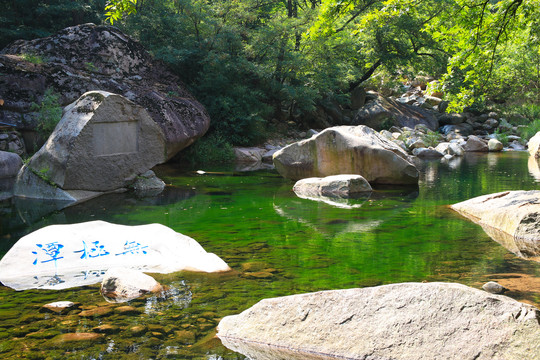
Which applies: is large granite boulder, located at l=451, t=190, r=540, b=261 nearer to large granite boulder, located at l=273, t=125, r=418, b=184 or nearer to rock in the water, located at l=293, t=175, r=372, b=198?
rock in the water, located at l=293, t=175, r=372, b=198

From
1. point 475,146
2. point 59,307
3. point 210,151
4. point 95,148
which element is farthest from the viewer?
point 475,146

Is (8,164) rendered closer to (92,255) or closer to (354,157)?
(92,255)

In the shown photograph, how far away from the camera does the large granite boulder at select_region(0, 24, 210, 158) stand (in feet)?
40.3

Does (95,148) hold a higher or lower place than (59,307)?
higher

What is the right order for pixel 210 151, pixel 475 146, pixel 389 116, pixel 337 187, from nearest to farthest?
pixel 337 187, pixel 210 151, pixel 475 146, pixel 389 116

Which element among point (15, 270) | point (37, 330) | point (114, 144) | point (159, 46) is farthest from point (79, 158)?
point (159, 46)

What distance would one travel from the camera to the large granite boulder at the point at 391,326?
9.18 ft

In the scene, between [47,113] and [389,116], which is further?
[389,116]

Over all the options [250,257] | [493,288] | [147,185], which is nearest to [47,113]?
[147,185]

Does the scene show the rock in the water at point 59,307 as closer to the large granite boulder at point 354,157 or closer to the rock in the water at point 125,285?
the rock in the water at point 125,285

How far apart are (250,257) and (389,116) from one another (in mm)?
19982

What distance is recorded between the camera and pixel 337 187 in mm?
9672

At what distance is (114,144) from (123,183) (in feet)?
2.91

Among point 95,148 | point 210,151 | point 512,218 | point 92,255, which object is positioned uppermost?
point 210,151
